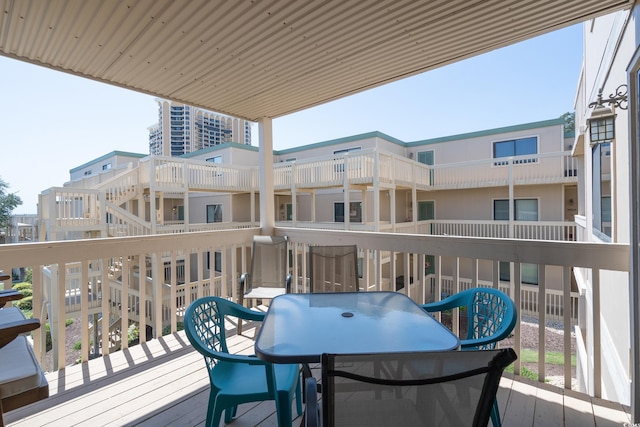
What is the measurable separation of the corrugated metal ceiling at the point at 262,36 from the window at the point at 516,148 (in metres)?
9.93

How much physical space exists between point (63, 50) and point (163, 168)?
8665 millimetres

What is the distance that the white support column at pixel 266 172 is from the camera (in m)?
3.63

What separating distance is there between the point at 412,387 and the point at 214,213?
1492 cm

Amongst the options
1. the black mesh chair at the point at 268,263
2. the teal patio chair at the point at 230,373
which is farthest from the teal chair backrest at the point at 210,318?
the black mesh chair at the point at 268,263

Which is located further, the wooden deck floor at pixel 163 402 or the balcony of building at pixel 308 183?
the balcony of building at pixel 308 183

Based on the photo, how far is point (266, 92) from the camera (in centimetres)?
305

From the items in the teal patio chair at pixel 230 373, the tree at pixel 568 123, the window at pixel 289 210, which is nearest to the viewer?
the teal patio chair at pixel 230 373

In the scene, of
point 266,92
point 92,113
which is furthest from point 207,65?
point 92,113

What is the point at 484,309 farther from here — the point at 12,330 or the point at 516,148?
the point at 516,148

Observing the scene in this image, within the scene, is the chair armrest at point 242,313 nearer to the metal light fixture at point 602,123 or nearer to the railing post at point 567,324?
the railing post at point 567,324

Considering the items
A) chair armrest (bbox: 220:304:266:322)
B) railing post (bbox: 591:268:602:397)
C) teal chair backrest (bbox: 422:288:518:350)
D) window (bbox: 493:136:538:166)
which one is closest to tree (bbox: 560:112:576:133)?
window (bbox: 493:136:538:166)

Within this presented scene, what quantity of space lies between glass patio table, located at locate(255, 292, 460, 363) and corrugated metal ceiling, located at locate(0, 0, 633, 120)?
70.8 inches

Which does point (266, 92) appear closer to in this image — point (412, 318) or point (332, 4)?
point (332, 4)

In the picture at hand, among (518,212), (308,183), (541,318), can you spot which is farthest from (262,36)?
(518,212)
